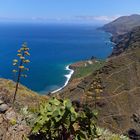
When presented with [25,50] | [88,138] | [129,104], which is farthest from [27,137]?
[129,104]

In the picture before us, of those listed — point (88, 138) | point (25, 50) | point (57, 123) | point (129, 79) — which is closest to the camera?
point (57, 123)

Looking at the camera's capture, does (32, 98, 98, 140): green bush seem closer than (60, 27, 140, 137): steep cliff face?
Yes

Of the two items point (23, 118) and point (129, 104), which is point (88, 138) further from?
point (129, 104)

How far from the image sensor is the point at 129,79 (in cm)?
9781

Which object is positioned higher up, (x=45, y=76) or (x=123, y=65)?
(x=123, y=65)

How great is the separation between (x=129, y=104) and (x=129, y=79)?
12.9m

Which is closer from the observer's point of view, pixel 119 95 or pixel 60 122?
pixel 60 122

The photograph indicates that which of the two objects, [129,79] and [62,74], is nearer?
[129,79]

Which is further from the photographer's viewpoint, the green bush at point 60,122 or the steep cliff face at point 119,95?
the steep cliff face at point 119,95

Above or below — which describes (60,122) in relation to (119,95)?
above

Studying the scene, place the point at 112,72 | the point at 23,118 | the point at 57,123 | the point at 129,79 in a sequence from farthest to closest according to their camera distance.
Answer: the point at 112,72 < the point at 129,79 < the point at 23,118 < the point at 57,123

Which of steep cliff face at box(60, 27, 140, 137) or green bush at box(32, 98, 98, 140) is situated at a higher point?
green bush at box(32, 98, 98, 140)

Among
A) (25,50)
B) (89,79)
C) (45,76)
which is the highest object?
(25,50)

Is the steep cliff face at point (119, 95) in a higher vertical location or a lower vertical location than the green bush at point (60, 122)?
lower
